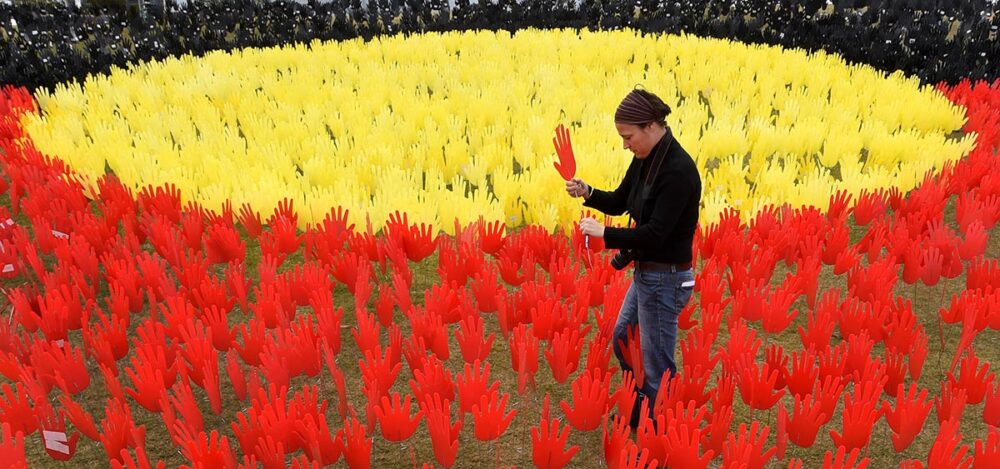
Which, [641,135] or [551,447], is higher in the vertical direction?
[641,135]

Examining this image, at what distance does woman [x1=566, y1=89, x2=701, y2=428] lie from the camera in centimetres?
254

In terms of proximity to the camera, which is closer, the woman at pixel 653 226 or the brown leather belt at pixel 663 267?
the woman at pixel 653 226

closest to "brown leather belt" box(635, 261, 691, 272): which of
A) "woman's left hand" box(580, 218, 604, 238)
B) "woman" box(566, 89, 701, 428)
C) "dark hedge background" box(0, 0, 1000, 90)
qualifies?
"woman" box(566, 89, 701, 428)

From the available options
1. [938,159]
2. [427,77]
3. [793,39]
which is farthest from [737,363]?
[793,39]

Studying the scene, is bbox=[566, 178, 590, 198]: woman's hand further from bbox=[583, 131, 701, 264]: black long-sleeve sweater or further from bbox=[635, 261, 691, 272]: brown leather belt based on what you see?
bbox=[635, 261, 691, 272]: brown leather belt

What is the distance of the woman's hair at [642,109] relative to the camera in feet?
8.28

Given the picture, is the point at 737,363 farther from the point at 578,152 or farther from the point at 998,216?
the point at 578,152

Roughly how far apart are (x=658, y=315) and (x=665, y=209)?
0.45 metres

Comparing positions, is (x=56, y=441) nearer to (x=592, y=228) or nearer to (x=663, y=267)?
(x=592, y=228)

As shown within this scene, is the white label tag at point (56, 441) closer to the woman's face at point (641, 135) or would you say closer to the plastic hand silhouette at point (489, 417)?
the plastic hand silhouette at point (489, 417)

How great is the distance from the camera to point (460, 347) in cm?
306

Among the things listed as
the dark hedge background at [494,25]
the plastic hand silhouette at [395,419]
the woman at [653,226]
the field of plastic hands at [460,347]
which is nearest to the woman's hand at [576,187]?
the woman at [653,226]

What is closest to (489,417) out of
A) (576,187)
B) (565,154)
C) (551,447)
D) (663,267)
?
(551,447)

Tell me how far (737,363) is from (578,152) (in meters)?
2.98
